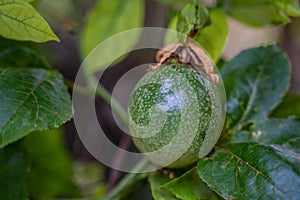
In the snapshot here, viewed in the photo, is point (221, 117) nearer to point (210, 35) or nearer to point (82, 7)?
point (210, 35)

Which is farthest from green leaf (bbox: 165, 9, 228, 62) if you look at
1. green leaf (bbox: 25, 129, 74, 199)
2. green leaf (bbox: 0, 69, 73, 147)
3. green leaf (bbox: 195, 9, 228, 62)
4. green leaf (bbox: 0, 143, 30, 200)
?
green leaf (bbox: 25, 129, 74, 199)

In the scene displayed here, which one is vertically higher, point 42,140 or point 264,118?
point 264,118

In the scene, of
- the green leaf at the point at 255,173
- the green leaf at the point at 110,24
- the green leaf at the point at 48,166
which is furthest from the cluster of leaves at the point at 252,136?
the green leaf at the point at 48,166

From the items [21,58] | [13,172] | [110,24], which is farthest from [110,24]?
[13,172]

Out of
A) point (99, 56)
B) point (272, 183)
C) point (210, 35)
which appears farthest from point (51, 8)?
point (272, 183)

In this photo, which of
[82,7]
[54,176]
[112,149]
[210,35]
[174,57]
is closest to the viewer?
[174,57]

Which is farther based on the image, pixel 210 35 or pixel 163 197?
pixel 210 35
